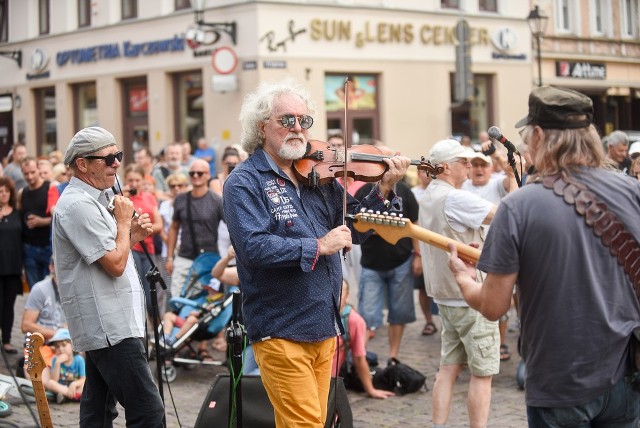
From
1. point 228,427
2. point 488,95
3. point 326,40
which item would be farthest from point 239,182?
point 488,95

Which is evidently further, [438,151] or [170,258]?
[170,258]

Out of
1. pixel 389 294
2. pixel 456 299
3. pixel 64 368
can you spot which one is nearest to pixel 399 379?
pixel 389 294

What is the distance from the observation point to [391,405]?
7.81m

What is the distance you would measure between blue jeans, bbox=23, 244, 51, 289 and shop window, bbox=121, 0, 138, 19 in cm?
1432

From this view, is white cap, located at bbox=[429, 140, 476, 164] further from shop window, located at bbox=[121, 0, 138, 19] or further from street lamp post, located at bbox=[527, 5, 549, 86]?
shop window, located at bbox=[121, 0, 138, 19]

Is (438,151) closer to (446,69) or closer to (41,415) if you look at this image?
(41,415)

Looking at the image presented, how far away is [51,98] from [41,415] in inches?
867

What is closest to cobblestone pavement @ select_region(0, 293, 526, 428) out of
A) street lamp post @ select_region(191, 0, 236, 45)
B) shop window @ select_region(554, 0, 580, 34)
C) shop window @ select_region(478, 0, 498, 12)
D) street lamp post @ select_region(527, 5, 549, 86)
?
street lamp post @ select_region(191, 0, 236, 45)

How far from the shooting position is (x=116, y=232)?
5035 millimetres

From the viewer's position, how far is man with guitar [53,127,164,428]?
4.91m

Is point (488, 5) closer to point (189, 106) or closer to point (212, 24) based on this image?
point (212, 24)

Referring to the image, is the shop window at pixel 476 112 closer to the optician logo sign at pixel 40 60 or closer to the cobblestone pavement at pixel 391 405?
the optician logo sign at pixel 40 60

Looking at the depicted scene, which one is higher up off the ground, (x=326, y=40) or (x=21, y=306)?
(x=326, y=40)

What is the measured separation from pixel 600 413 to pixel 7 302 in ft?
25.5
